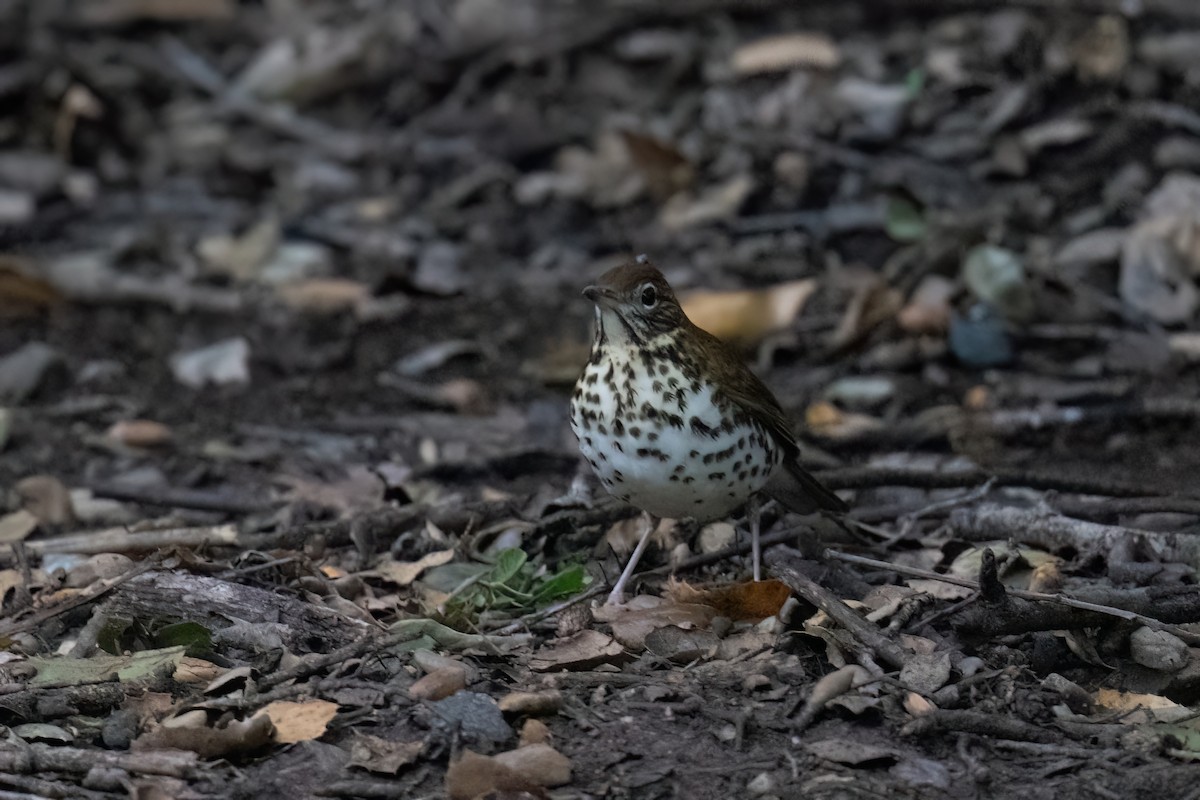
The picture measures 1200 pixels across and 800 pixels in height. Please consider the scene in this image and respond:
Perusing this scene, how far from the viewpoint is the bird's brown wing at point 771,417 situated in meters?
4.23

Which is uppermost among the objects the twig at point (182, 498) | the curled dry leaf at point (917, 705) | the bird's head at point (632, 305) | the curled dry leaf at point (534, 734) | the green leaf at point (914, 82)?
the green leaf at point (914, 82)

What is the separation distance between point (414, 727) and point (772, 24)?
20.5ft

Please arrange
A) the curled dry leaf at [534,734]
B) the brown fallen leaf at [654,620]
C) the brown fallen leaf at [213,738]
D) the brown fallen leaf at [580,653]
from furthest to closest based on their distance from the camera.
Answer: the brown fallen leaf at [654,620], the brown fallen leaf at [580,653], the curled dry leaf at [534,734], the brown fallen leaf at [213,738]

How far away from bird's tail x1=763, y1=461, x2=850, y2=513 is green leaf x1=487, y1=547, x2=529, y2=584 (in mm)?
840

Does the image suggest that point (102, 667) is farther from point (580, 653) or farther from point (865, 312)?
point (865, 312)

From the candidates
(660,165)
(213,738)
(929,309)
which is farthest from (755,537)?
(660,165)

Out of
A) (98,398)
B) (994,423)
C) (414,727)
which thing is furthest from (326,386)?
(414,727)

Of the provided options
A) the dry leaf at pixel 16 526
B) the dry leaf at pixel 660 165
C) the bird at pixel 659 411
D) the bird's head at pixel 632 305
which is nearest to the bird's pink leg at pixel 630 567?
the bird at pixel 659 411

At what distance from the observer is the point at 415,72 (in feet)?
30.4

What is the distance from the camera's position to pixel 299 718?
3.43m

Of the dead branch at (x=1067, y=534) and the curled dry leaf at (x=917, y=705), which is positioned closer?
the curled dry leaf at (x=917, y=705)

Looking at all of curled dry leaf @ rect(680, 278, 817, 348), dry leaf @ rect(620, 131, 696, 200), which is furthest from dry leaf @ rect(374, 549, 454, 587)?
dry leaf @ rect(620, 131, 696, 200)

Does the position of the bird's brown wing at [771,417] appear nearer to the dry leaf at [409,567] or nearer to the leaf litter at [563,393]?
the leaf litter at [563,393]

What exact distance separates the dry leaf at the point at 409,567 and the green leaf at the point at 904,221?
3.54 metres
